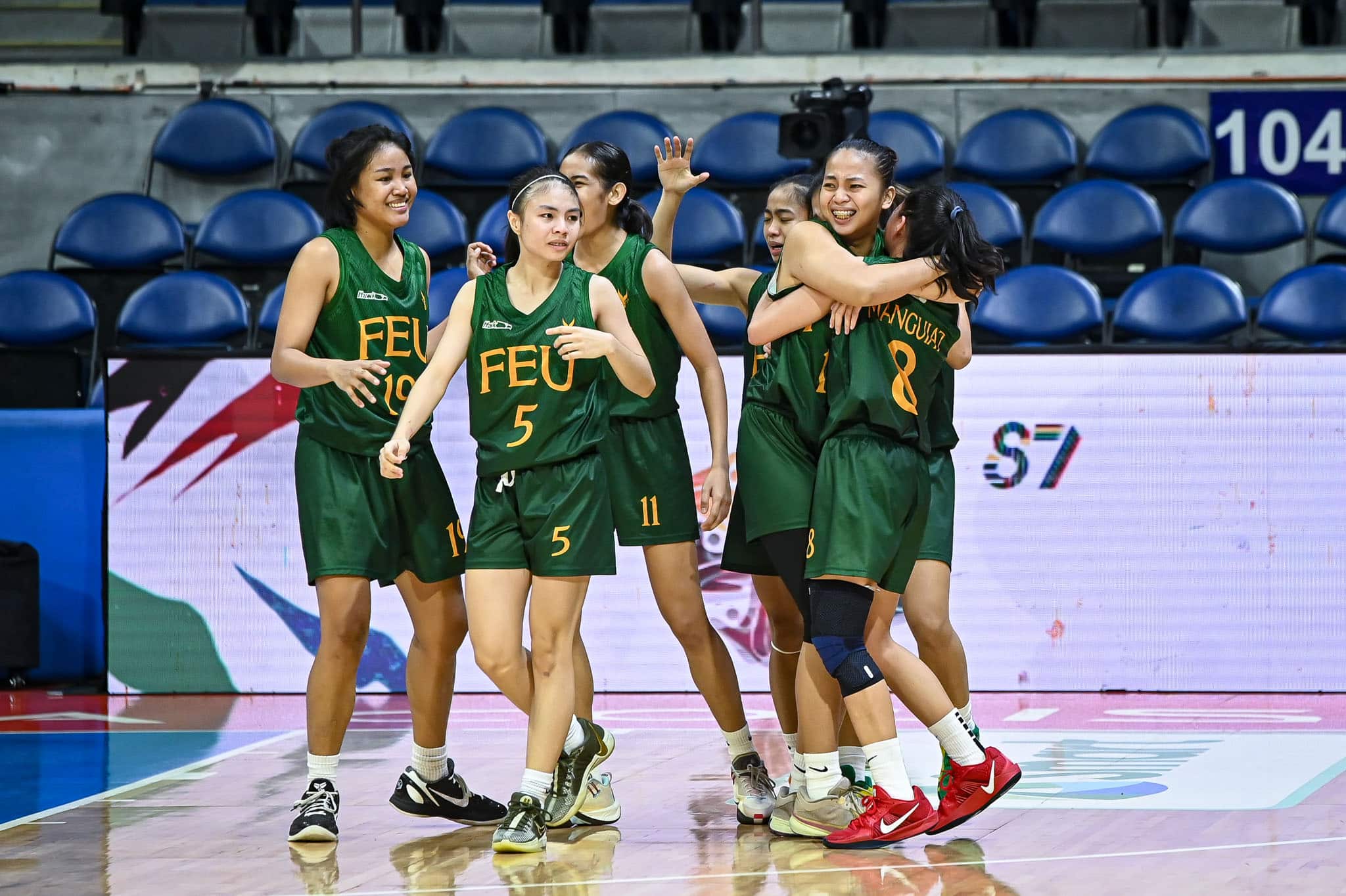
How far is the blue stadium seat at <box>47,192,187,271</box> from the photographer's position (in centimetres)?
930

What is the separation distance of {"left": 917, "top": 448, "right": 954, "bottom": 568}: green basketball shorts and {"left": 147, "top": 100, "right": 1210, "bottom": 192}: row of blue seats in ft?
15.4

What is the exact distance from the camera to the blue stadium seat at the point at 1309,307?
8055mm

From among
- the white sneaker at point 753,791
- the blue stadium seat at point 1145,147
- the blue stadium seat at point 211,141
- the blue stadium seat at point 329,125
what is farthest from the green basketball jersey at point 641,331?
the blue stadium seat at point 211,141

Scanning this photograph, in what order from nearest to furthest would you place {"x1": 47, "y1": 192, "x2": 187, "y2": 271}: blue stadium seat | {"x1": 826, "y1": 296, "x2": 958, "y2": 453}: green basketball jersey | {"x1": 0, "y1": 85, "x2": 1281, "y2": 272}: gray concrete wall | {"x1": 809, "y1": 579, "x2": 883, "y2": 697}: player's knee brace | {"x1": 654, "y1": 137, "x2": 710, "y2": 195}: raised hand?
{"x1": 809, "y1": 579, "x2": 883, "y2": 697}: player's knee brace
{"x1": 826, "y1": 296, "x2": 958, "y2": 453}: green basketball jersey
{"x1": 654, "y1": 137, "x2": 710, "y2": 195}: raised hand
{"x1": 47, "y1": 192, "x2": 187, "y2": 271}: blue stadium seat
{"x1": 0, "y1": 85, "x2": 1281, "y2": 272}: gray concrete wall

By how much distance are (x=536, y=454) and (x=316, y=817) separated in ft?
3.74

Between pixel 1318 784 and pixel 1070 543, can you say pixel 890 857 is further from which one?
pixel 1070 543

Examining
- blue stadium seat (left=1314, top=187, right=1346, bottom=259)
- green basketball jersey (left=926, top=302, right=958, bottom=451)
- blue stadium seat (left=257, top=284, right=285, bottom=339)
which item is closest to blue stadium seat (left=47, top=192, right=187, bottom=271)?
blue stadium seat (left=257, top=284, right=285, bottom=339)

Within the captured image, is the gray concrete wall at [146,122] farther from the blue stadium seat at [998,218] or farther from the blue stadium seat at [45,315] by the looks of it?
the blue stadium seat at [45,315]

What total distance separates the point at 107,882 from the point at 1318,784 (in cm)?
348

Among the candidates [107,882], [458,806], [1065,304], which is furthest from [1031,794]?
[1065,304]

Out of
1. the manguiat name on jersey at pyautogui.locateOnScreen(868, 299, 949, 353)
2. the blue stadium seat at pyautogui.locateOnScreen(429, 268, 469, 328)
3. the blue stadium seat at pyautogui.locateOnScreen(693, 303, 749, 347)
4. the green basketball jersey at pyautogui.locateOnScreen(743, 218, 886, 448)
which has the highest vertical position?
the blue stadium seat at pyautogui.locateOnScreen(429, 268, 469, 328)

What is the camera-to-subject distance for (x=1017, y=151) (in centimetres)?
945

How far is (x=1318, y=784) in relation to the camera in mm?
5031

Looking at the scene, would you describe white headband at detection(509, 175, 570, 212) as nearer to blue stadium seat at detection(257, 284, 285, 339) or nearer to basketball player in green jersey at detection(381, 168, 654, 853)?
basketball player in green jersey at detection(381, 168, 654, 853)
